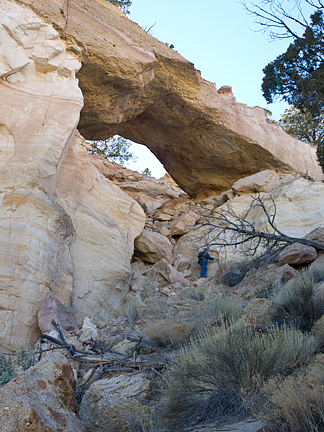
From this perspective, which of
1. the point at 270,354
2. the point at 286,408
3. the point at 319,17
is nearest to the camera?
the point at 286,408

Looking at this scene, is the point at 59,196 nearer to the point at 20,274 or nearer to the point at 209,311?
the point at 20,274

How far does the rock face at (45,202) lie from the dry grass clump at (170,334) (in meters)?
1.97

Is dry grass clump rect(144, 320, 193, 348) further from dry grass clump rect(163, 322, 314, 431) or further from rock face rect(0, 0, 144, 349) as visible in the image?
rock face rect(0, 0, 144, 349)

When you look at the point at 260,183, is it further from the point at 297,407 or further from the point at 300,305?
the point at 297,407

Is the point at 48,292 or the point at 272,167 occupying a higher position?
the point at 272,167

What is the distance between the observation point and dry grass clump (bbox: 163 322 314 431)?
2662mm

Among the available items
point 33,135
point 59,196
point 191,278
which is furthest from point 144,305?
point 191,278

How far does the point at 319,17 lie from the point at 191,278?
303 inches

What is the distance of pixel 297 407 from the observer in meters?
2.12

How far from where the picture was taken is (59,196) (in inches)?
306

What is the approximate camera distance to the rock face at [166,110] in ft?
31.9

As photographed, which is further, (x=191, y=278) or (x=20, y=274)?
(x=191, y=278)

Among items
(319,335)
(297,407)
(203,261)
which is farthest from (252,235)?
(203,261)

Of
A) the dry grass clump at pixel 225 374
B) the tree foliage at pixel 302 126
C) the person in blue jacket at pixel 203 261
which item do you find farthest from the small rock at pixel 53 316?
the tree foliage at pixel 302 126
